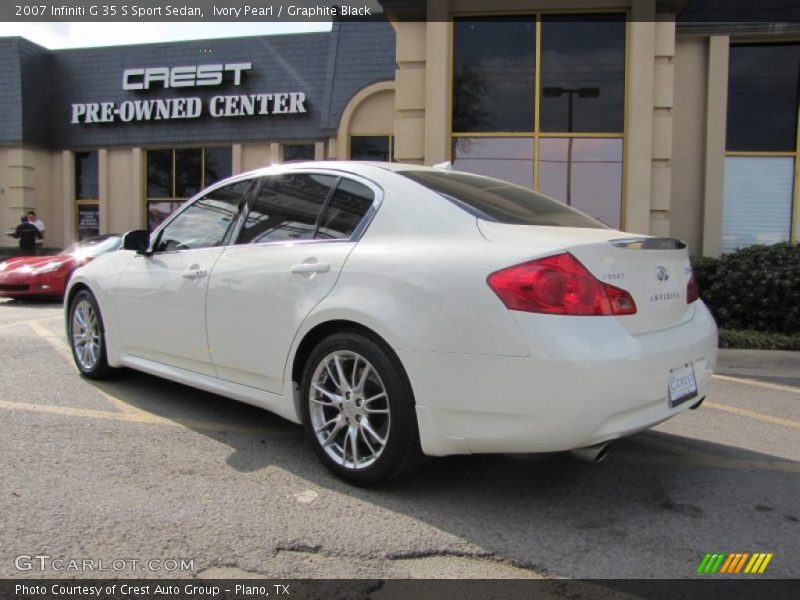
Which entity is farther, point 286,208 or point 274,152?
point 274,152

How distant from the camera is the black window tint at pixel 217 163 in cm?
1689

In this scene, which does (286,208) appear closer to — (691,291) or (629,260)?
(629,260)

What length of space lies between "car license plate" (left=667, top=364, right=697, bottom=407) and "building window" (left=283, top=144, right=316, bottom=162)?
14048mm

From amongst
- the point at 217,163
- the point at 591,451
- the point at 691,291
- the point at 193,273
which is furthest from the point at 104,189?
the point at 591,451

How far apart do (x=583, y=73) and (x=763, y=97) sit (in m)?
2.78

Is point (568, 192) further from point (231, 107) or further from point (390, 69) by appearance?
point (231, 107)

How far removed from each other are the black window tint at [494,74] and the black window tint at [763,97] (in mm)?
3024

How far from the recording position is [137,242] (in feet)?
15.0

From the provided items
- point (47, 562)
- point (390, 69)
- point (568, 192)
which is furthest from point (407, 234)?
point (390, 69)

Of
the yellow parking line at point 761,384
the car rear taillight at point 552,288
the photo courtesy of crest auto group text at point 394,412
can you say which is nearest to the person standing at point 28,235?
the photo courtesy of crest auto group text at point 394,412

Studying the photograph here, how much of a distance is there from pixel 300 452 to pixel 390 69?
13.2m

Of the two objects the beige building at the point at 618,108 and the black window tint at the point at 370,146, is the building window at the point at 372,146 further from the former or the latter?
the beige building at the point at 618,108

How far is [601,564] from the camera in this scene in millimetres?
2504

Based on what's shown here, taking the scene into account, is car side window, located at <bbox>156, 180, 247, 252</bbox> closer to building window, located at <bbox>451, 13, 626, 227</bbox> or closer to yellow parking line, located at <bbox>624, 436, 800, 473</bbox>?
yellow parking line, located at <bbox>624, 436, 800, 473</bbox>
